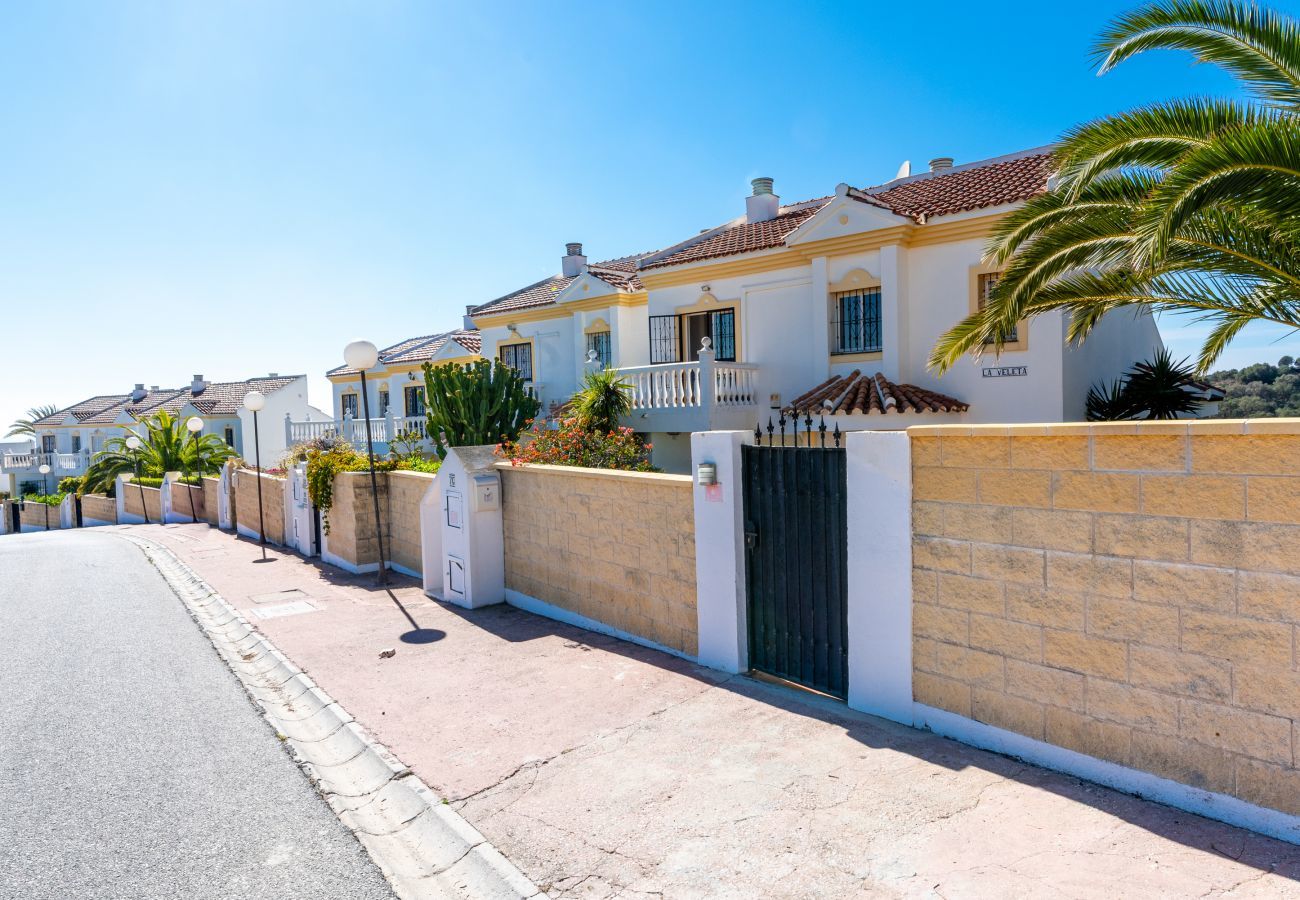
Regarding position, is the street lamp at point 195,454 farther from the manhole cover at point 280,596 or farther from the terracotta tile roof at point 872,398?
the terracotta tile roof at point 872,398

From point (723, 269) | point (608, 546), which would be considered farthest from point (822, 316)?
point (608, 546)

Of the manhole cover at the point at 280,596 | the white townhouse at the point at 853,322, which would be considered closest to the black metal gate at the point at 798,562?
the white townhouse at the point at 853,322

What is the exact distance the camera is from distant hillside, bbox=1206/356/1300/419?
18938 millimetres

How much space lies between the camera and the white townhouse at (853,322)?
45.8ft

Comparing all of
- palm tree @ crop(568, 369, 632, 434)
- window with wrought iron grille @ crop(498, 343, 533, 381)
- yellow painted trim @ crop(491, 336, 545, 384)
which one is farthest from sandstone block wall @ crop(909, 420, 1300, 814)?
window with wrought iron grille @ crop(498, 343, 533, 381)

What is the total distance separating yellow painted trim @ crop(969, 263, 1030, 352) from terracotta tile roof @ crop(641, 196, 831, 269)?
3901 millimetres

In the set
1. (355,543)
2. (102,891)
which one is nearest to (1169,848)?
(102,891)

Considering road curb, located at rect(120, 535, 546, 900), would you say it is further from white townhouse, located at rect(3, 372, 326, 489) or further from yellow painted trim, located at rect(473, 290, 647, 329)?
white townhouse, located at rect(3, 372, 326, 489)

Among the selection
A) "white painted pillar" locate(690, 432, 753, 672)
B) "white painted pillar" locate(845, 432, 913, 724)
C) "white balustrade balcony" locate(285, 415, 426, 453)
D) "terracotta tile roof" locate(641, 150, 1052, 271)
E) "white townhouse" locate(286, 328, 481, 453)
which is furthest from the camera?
"white townhouse" locate(286, 328, 481, 453)

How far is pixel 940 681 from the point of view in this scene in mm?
5359

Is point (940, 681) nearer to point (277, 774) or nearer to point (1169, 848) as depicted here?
point (1169, 848)

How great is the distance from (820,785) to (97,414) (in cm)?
7281

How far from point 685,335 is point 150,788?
48.8ft

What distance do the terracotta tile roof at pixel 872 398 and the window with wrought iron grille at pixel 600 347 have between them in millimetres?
7611
